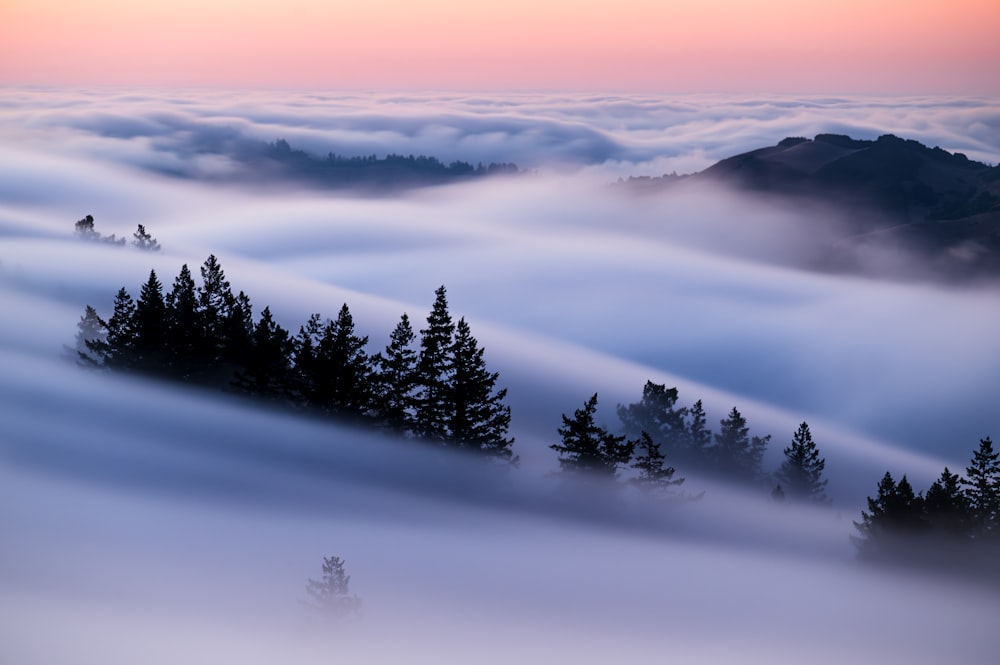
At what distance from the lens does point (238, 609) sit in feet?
87.4

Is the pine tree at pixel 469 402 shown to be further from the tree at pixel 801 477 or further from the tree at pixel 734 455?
the tree at pixel 801 477

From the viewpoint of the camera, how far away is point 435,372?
3881 cm

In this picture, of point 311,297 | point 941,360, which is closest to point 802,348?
point 941,360

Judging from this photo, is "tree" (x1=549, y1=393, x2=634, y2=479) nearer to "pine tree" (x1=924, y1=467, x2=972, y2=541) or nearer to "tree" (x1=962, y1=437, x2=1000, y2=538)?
"pine tree" (x1=924, y1=467, x2=972, y2=541)

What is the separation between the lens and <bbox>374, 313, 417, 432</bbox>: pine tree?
38.9 meters

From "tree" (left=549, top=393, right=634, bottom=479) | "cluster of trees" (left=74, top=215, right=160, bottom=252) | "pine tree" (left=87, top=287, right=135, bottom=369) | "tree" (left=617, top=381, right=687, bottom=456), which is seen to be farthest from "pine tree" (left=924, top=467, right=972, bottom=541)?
"cluster of trees" (left=74, top=215, right=160, bottom=252)

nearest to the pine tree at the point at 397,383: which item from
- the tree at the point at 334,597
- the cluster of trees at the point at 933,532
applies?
the tree at the point at 334,597

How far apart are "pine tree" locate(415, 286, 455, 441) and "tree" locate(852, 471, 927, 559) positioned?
65.0ft

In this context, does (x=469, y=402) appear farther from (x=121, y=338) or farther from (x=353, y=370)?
(x=121, y=338)

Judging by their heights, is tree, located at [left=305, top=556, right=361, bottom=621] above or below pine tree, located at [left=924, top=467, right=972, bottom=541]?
below

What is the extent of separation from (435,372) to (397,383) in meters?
1.89

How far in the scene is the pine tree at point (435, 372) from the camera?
127 feet

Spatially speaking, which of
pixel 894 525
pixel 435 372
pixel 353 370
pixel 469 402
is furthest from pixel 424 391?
pixel 894 525

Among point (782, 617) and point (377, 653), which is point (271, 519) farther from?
point (782, 617)
